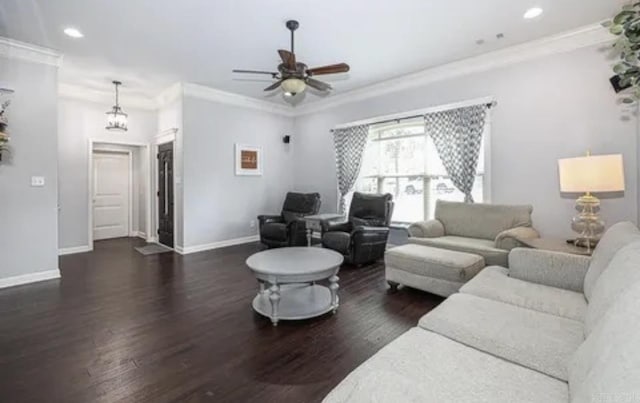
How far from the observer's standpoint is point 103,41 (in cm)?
371

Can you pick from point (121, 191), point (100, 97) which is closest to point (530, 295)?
point (100, 97)

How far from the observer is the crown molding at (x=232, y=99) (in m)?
5.34

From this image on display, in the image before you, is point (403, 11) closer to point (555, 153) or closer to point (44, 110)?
point (555, 153)

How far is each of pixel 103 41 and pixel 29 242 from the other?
8.52 feet

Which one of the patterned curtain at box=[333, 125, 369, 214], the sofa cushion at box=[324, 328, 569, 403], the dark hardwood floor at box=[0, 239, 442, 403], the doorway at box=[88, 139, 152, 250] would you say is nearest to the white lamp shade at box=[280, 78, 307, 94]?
the dark hardwood floor at box=[0, 239, 442, 403]

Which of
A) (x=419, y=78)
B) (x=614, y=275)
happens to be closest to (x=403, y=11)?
(x=419, y=78)

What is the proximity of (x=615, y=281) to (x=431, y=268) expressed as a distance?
6.22 feet

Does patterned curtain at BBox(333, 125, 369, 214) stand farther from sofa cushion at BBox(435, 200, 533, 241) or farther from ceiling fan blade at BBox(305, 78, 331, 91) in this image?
ceiling fan blade at BBox(305, 78, 331, 91)

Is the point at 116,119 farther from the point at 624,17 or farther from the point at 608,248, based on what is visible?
the point at 608,248

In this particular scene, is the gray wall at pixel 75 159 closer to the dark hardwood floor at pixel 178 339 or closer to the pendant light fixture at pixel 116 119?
the pendant light fixture at pixel 116 119

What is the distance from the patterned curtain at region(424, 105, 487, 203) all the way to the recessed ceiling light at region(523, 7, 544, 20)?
3.82 ft

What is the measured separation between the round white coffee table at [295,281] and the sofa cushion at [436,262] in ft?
2.52

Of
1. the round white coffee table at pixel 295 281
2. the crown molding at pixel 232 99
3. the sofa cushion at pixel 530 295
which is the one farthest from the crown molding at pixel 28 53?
the sofa cushion at pixel 530 295

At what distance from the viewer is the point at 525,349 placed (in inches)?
54.6
